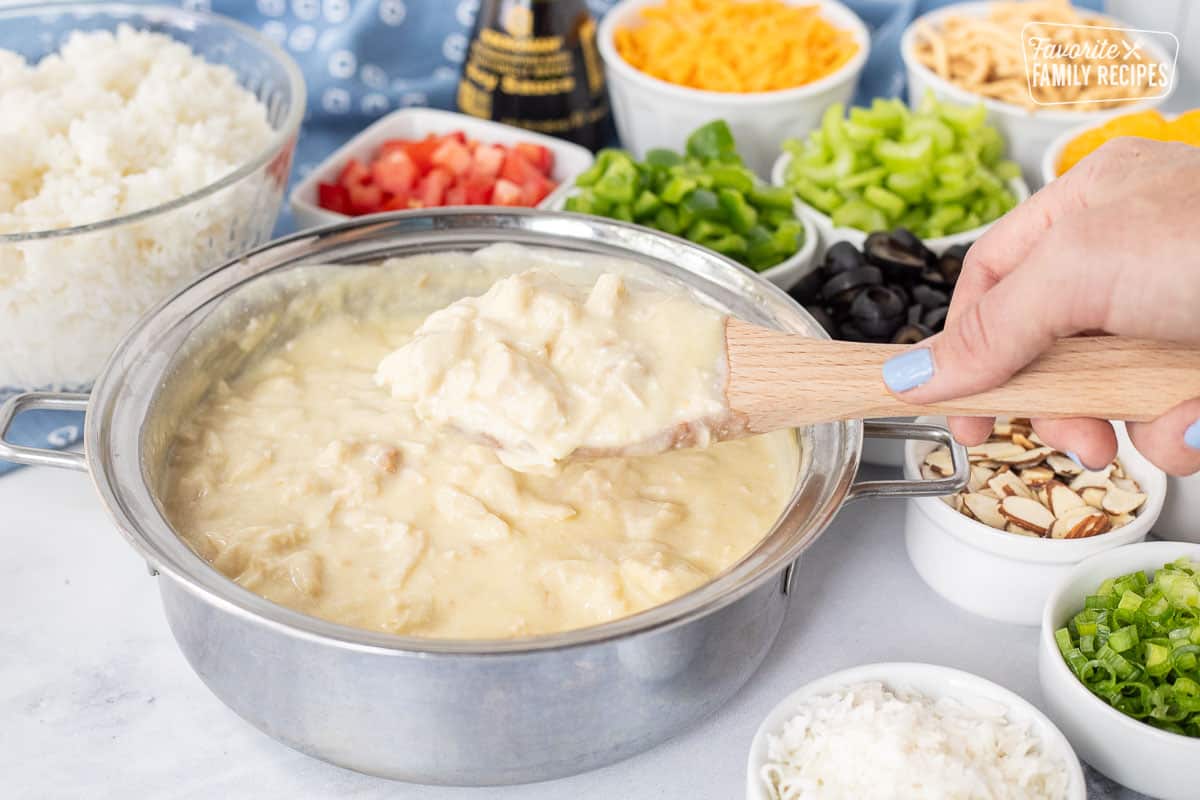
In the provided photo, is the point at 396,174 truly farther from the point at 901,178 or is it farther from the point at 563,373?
the point at 563,373

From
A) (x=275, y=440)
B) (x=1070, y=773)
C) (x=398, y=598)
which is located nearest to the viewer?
(x=1070, y=773)

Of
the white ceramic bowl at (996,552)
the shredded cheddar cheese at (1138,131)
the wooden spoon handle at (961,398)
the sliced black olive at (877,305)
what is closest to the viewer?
the wooden spoon handle at (961,398)

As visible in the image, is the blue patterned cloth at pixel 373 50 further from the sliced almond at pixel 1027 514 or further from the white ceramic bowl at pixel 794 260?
the sliced almond at pixel 1027 514

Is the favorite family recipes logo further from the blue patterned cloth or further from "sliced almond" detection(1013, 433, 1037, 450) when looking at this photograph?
"sliced almond" detection(1013, 433, 1037, 450)

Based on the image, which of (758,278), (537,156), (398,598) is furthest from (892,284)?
(398,598)

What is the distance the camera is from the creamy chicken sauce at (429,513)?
5.82ft

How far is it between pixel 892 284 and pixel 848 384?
80 cm

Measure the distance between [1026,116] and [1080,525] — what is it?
1.30 metres

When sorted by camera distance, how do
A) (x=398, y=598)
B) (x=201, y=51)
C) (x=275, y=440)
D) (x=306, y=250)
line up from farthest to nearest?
(x=201, y=51) < (x=306, y=250) < (x=275, y=440) < (x=398, y=598)

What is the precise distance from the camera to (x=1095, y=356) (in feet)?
5.38

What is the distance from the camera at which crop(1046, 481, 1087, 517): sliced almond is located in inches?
80.3

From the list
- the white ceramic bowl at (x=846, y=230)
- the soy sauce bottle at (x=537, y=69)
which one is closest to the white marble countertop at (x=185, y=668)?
the white ceramic bowl at (x=846, y=230)

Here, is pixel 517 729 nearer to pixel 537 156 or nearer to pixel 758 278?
pixel 758 278

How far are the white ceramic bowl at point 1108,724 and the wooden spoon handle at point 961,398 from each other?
1.15 feet
